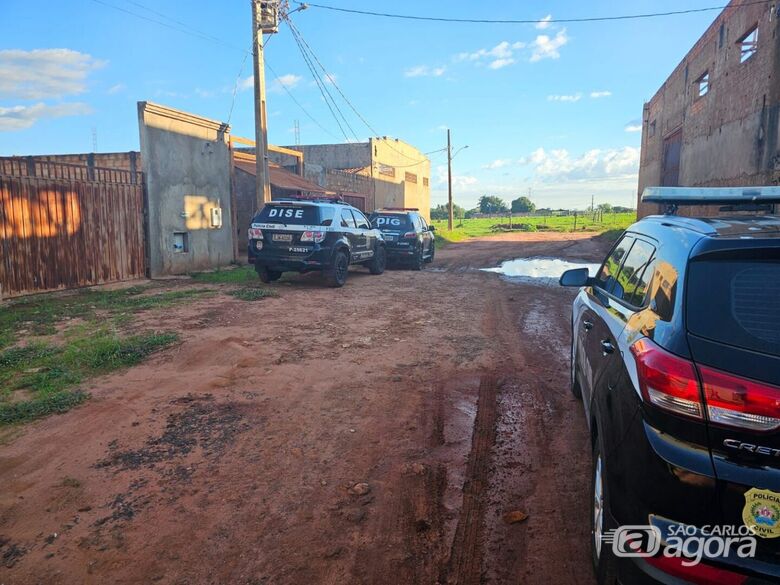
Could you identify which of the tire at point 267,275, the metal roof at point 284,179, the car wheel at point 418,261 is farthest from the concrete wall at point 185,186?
the car wheel at point 418,261

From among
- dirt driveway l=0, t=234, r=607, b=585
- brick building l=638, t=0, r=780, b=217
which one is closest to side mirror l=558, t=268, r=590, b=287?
dirt driveway l=0, t=234, r=607, b=585

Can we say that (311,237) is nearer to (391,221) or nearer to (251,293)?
(251,293)

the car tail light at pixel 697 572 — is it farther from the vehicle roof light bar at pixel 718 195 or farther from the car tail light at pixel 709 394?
the vehicle roof light bar at pixel 718 195

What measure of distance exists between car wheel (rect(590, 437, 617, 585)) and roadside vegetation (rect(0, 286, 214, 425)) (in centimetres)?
442

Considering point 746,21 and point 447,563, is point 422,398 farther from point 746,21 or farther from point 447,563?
point 746,21

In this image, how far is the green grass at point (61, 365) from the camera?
475 centimetres

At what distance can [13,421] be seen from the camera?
4.44m

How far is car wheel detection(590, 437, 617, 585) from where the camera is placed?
2.22 metres

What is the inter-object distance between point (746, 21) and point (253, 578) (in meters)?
17.6

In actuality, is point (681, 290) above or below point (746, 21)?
below

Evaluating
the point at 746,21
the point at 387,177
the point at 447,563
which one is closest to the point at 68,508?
the point at 447,563

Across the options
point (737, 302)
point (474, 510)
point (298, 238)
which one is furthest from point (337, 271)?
point (737, 302)

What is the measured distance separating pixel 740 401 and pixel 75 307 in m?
10.1

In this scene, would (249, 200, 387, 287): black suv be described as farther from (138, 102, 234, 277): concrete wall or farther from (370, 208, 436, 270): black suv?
(370, 208, 436, 270): black suv
